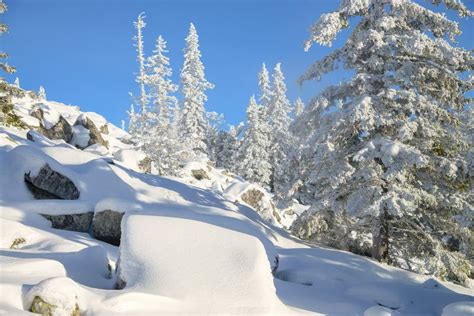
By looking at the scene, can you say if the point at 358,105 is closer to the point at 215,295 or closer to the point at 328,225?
the point at 328,225

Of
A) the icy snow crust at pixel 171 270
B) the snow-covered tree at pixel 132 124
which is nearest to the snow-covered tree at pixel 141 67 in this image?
the snow-covered tree at pixel 132 124

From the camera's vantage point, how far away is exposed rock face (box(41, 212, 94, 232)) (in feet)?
37.4

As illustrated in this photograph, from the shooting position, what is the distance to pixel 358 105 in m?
10.4

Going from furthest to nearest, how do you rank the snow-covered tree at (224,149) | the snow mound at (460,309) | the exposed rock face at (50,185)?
the snow-covered tree at (224,149), the exposed rock face at (50,185), the snow mound at (460,309)

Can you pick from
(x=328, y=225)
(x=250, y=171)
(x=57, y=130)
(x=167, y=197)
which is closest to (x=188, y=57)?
(x=250, y=171)

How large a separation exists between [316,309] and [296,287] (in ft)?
4.27

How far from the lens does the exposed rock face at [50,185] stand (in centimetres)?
1273

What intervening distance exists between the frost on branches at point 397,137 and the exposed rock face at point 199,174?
21141 mm

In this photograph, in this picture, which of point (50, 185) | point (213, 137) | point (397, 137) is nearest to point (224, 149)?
point (213, 137)

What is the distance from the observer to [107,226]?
11.4 metres

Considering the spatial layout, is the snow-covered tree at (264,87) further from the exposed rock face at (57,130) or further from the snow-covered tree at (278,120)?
the exposed rock face at (57,130)

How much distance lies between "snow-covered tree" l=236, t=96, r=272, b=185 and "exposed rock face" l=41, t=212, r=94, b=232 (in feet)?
112

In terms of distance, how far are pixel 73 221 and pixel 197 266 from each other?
7.09m

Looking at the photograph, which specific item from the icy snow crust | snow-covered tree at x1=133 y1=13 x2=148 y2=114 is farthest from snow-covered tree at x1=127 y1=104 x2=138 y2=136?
the icy snow crust
